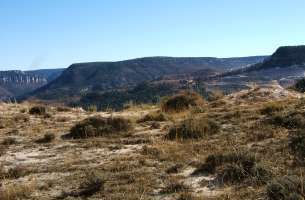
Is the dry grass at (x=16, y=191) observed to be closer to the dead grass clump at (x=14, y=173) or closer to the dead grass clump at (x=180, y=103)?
the dead grass clump at (x=14, y=173)

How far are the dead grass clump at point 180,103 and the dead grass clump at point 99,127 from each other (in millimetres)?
6010

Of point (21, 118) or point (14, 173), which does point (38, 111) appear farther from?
point (14, 173)

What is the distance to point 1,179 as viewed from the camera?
12.6 m

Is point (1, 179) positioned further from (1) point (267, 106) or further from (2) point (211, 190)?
(1) point (267, 106)

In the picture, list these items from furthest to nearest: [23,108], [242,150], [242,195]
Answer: [23,108] < [242,150] < [242,195]

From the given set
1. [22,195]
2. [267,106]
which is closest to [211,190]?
[22,195]

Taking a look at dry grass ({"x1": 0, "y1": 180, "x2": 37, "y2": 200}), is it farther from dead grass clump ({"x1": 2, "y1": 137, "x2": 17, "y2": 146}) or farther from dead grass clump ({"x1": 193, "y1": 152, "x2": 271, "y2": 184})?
dead grass clump ({"x1": 2, "y1": 137, "x2": 17, "y2": 146})

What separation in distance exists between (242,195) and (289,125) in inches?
296

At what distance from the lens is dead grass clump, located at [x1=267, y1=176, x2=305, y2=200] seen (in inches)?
334

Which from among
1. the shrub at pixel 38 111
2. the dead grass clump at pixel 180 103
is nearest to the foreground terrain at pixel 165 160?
the dead grass clump at pixel 180 103

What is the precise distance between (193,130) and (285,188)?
811 cm

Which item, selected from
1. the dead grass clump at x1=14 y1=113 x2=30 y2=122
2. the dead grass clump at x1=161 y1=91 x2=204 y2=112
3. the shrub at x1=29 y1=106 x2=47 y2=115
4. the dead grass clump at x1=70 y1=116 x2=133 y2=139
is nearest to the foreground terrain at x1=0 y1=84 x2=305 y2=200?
the dead grass clump at x1=70 y1=116 x2=133 y2=139

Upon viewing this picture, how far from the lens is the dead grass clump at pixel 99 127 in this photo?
18906 mm

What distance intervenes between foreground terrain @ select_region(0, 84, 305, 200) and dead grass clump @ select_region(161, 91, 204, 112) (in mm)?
3524
